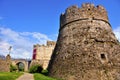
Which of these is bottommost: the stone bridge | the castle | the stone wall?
the stone wall

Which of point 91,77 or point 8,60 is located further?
point 8,60

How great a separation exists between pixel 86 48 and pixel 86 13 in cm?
461

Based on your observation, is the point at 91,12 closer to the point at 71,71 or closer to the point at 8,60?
the point at 71,71

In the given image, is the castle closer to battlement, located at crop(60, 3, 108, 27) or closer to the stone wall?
the stone wall

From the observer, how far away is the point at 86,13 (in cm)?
2019

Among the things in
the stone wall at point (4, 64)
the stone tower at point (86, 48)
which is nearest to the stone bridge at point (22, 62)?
the stone wall at point (4, 64)

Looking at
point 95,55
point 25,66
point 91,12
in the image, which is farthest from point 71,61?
point 25,66

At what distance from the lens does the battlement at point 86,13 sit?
20094 millimetres

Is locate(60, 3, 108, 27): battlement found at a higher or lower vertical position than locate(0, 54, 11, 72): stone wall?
higher

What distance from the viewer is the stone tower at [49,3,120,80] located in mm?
16516

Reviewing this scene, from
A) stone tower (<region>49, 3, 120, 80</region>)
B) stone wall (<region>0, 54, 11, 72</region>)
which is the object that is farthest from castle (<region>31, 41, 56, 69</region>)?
stone tower (<region>49, 3, 120, 80</region>)

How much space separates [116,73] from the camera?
53.6ft

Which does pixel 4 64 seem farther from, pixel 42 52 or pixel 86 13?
pixel 42 52

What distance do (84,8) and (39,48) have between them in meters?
30.9
